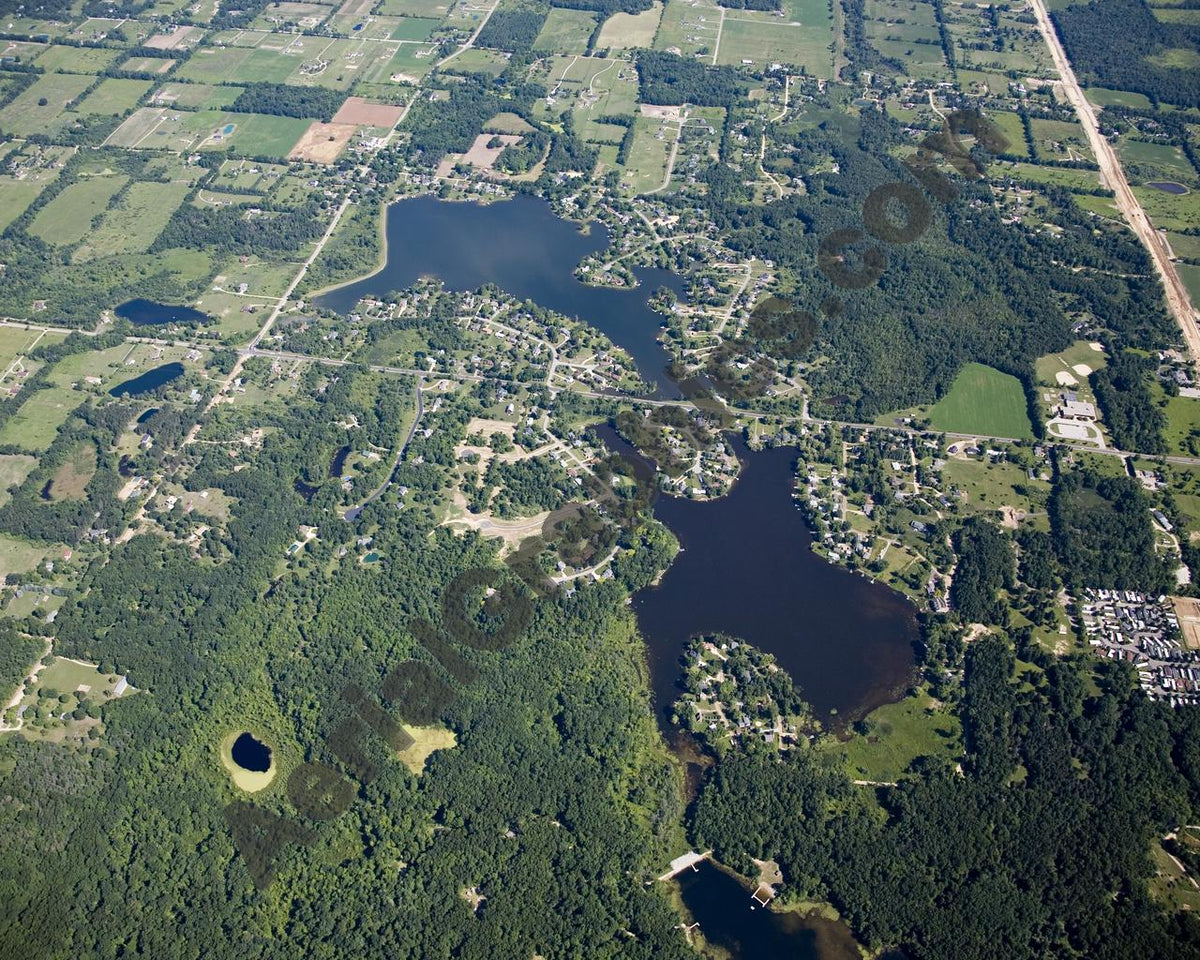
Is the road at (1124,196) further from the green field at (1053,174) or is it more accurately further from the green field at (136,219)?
the green field at (136,219)

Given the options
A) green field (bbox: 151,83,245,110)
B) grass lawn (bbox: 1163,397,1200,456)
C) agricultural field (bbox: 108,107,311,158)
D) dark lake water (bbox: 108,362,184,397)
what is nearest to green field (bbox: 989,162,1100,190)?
grass lawn (bbox: 1163,397,1200,456)

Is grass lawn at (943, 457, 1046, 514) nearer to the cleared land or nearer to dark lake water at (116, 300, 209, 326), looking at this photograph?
dark lake water at (116, 300, 209, 326)

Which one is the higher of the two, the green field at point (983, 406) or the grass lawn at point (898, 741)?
the green field at point (983, 406)

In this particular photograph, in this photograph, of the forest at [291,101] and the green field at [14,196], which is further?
the forest at [291,101]

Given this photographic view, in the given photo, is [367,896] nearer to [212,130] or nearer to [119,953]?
[119,953]

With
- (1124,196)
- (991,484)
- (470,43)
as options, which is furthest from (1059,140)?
(470,43)

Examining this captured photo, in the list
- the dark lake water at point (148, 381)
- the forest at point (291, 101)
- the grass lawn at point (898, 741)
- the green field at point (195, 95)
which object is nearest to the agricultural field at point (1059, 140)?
the grass lawn at point (898, 741)

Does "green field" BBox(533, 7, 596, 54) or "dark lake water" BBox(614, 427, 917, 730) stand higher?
"green field" BBox(533, 7, 596, 54)
